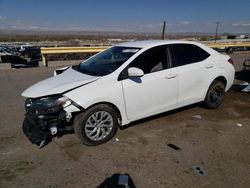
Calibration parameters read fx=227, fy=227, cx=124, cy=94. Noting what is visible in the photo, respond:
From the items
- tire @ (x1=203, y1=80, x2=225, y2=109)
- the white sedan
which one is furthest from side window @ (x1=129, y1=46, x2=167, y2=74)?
tire @ (x1=203, y1=80, x2=225, y2=109)

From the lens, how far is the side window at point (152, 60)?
4.16 meters

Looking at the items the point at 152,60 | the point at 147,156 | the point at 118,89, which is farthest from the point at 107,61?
the point at 147,156

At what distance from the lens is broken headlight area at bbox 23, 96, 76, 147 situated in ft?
11.4

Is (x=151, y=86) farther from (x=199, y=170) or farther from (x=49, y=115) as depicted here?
(x=49, y=115)

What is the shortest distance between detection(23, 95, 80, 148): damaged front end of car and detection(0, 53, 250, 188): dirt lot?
30 centimetres

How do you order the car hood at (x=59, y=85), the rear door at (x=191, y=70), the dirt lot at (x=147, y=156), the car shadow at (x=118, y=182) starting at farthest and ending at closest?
the rear door at (x=191, y=70) < the car hood at (x=59, y=85) < the dirt lot at (x=147, y=156) < the car shadow at (x=118, y=182)

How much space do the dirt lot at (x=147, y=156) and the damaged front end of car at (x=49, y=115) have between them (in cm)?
30

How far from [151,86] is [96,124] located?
1.21 m

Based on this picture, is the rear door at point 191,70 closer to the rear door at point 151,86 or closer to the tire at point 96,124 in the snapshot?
the rear door at point 151,86

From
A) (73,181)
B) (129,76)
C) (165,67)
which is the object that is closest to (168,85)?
(165,67)

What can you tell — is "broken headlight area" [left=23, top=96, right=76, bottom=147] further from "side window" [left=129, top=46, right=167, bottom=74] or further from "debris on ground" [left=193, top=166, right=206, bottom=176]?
"debris on ground" [left=193, top=166, right=206, bottom=176]

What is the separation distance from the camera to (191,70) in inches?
185

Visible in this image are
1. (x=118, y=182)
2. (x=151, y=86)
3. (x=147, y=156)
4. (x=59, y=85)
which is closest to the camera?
(x=118, y=182)

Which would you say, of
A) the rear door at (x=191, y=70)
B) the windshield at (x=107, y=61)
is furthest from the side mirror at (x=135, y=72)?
the rear door at (x=191, y=70)
